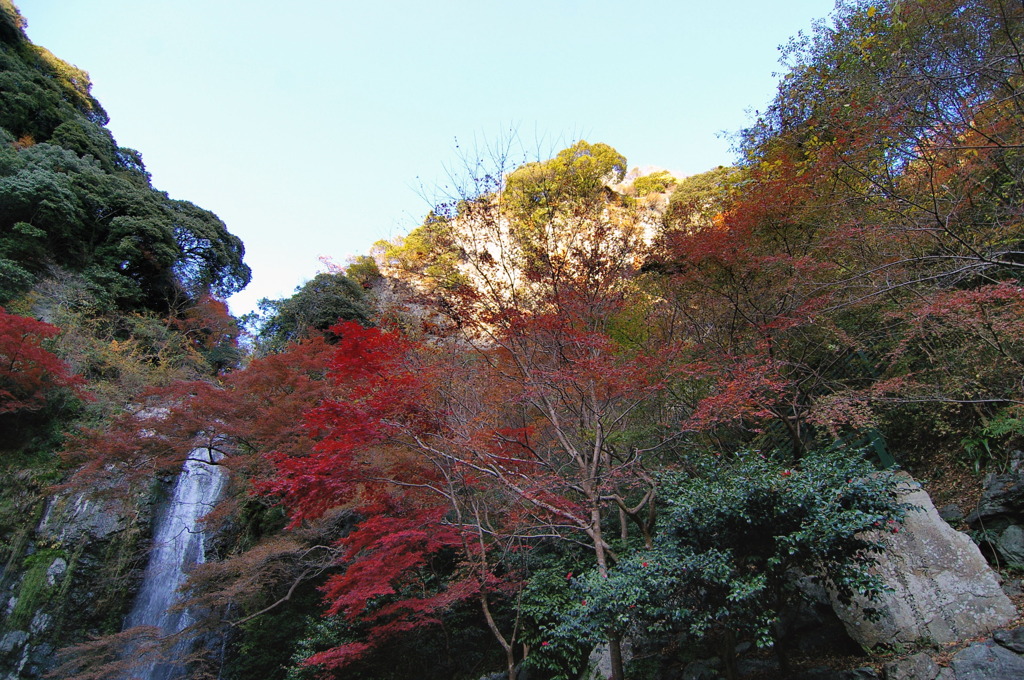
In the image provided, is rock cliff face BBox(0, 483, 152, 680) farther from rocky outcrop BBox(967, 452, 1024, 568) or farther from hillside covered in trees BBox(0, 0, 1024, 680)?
rocky outcrop BBox(967, 452, 1024, 568)

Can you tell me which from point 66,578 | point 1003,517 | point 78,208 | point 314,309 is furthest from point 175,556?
point 1003,517

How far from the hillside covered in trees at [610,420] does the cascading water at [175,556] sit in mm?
349

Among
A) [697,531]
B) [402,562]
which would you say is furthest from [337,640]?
[697,531]

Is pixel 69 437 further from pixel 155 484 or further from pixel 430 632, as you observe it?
pixel 430 632

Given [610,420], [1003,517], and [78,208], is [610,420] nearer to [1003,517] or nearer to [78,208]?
[1003,517]

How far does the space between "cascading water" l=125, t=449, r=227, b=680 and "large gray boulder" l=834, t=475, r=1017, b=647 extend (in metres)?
9.90

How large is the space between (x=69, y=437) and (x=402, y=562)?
27.5 feet

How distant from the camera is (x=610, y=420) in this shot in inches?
273

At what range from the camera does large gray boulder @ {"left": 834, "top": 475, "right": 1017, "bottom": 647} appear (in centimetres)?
473

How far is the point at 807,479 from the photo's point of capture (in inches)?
173

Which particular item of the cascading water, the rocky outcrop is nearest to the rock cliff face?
the cascading water

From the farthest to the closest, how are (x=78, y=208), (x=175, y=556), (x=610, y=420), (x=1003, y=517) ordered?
(x=78, y=208), (x=175, y=556), (x=610, y=420), (x=1003, y=517)

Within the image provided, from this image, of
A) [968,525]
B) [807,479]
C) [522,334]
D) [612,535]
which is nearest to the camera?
[807,479]

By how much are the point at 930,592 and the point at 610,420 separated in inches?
152
